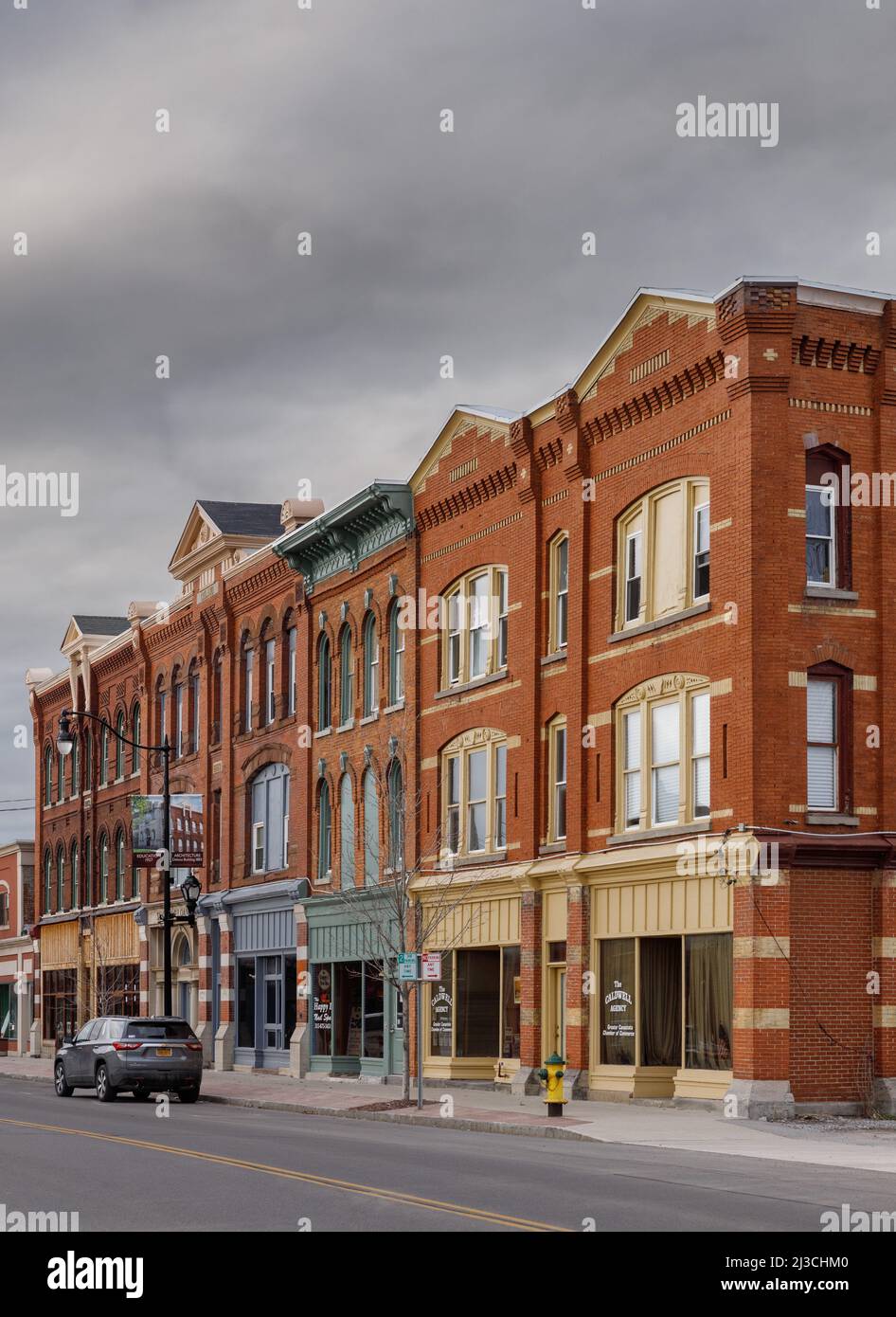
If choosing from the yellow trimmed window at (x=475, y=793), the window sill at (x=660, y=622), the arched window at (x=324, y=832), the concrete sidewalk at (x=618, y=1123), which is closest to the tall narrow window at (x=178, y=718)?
the arched window at (x=324, y=832)

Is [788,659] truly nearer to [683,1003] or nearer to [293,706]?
[683,1003]

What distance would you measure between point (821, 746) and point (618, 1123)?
Result: 6515 millimetres

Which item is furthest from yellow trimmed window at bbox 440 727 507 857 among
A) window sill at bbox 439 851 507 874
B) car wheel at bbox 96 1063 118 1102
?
car wheel at bbox 96 1063 118 1102

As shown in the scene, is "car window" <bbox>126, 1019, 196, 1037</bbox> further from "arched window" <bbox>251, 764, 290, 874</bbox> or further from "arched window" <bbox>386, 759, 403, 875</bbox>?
"arched window" <bbox>251, 764, 290, 874</bbox>

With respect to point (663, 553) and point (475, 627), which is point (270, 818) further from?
point (663, 553)

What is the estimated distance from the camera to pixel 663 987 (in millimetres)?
30297

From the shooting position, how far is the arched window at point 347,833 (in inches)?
1689

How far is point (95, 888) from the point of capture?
6375 cm

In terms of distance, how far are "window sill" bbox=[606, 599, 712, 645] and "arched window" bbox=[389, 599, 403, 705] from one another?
9.46 metres

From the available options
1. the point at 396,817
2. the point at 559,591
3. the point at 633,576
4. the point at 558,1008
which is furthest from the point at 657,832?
the point at 396,817
